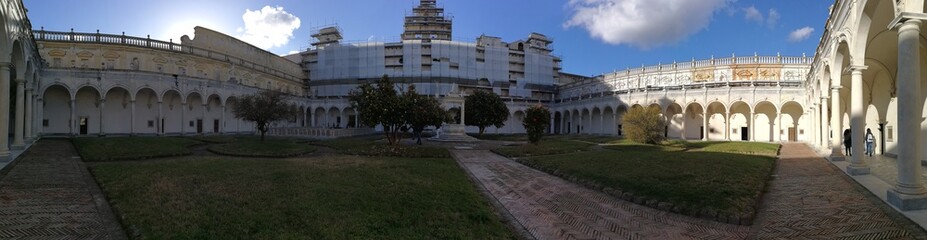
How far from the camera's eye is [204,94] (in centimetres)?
3778

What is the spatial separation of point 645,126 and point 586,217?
75.1 ft

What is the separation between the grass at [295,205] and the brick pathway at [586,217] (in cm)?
74

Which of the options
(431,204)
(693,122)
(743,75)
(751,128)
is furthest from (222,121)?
(743,75)

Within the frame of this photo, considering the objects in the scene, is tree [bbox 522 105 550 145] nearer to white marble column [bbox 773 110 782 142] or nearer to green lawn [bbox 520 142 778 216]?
green lawn [bbox 520 142 778 216]

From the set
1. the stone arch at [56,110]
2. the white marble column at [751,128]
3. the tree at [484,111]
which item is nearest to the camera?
the stone arch at [56,110]

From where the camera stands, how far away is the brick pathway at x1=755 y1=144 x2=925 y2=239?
5770 mm

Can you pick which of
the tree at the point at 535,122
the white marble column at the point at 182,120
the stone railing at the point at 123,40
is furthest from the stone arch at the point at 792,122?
the stone railing at the point at 123,40

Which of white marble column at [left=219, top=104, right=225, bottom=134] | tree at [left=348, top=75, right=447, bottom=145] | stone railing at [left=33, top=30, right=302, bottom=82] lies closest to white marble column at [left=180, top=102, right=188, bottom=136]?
white marble column at [left=219, top=104, right=225, bottom=134]

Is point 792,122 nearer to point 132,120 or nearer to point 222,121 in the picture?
point 222,121

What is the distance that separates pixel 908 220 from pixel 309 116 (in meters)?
62.5

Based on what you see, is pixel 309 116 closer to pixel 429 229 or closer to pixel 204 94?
pixel 204 94

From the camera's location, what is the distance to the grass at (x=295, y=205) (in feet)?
18.3

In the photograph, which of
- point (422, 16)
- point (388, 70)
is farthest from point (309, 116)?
point (422, 16)

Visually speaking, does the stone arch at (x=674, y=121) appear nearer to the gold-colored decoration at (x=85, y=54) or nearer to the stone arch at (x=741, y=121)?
the stone arch at (x=741, y=121)
